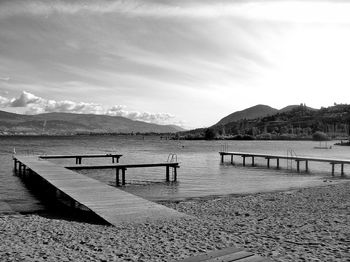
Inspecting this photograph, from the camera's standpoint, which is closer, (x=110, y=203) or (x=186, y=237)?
(x=186, y=237)

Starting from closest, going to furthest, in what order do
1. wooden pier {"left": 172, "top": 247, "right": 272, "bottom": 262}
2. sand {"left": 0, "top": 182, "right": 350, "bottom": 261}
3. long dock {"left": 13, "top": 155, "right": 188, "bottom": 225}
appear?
wooden pier {"left": 172, "top": 247, "right": 272, "bottom": 262} < sand {"left": 0, "top": 182, "right": 350, "bottom": 261} < long dock {"left": 13, "top": 155, "right": 188, "bottom": 225}

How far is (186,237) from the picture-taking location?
8.48 metres

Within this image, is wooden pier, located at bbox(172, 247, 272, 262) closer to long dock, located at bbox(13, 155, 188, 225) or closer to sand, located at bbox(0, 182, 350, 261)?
sand, located at bbox(0, 182, 350, 261)

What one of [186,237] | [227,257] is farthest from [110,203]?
[227,257]

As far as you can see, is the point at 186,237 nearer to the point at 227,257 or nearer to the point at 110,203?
the point at 227,257

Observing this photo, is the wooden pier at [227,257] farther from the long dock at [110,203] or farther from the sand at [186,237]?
the long dock at [110,203]

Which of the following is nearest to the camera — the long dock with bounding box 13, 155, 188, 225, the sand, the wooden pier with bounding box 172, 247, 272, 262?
the wooden pier with bounding box 172, 247, 272, 262

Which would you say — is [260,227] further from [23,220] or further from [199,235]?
[23,220]

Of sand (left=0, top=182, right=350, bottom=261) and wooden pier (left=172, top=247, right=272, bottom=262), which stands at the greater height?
A: wooden pier (left=172, top=247, right=272, bottom=262)

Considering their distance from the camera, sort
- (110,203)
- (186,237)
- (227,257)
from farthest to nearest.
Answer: (110,203), (186,237), (227,257)

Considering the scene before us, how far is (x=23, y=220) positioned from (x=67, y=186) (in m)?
5.45

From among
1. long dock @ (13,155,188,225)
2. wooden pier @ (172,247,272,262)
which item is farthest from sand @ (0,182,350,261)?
wooden pier @ (172,247,272,262)

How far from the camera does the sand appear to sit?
23.4 feet

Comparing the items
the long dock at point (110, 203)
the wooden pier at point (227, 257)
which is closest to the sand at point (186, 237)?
the long dock at point (110, 203)
